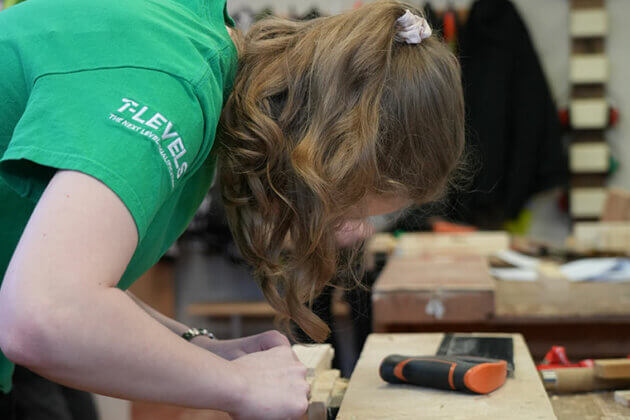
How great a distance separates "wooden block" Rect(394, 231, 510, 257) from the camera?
2.34 meters

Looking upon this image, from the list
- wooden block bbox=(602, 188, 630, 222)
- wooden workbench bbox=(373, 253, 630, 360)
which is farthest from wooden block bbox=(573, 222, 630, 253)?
wooden workbench bbox=(373, 253, 630, 360)

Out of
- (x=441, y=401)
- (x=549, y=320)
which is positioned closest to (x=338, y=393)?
(x=441, y=401)

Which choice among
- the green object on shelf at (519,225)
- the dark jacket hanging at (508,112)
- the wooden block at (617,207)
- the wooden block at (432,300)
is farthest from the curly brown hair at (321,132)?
the green object on shelf at (519,225)

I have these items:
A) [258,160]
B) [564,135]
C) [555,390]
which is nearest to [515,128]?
[564,135]

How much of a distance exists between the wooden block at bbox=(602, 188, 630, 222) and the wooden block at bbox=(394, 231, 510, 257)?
58 cm

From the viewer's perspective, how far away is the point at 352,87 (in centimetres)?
79

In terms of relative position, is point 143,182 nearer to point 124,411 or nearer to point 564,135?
point 124,411

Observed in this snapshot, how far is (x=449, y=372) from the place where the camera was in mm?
858

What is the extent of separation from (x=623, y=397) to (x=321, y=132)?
21.0 inches

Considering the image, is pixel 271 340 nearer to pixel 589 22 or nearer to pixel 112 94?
pixel 112 94

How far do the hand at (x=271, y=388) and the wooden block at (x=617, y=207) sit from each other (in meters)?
2.40

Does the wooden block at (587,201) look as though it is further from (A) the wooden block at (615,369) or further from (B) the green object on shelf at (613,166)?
(A) the wooden block at (615,369)

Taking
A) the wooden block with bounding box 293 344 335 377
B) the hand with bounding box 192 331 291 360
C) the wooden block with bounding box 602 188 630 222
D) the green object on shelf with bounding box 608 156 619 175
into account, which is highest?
the hand with bounding box 192 331 291 360

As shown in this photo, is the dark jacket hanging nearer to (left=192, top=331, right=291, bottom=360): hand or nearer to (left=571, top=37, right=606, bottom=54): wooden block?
(left=571, top=37, right=606, bottom=54): wooden block
